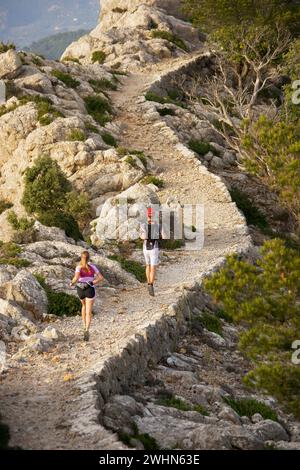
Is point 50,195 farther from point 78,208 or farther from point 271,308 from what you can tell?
point 271,308

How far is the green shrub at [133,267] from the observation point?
25.5 meters

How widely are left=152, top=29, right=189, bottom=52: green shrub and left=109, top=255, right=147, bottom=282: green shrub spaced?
47.9 metres

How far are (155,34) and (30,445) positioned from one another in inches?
2515

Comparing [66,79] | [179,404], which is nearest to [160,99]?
[66,79]

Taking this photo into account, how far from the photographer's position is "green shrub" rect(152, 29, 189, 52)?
232ft

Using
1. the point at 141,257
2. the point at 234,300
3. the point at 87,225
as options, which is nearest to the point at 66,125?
the point at 87,225

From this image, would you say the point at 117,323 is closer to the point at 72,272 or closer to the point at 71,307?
the point at 71,307

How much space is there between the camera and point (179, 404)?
53.8 feet

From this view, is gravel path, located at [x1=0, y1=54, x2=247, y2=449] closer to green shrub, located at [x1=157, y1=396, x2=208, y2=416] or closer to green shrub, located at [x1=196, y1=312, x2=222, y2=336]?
green shrub, located at [x1=196, y1=312, x2=222, y2=336]

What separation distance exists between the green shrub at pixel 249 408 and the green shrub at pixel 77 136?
1006 inches

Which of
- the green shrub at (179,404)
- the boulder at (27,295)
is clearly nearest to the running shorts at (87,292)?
the boulder at (27,295)

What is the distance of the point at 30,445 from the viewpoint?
496 inches

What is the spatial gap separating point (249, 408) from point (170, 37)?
194ft

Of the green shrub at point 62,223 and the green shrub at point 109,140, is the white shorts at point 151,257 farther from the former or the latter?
the green shrub at point 109,140
